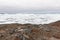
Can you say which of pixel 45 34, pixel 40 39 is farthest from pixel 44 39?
pixel 45 34

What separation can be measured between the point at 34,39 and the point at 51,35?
11.8 feet

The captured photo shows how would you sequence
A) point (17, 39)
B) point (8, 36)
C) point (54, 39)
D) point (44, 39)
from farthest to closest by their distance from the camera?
point (54, 39), point (44, 39), point (8, 36), point (17, 39)

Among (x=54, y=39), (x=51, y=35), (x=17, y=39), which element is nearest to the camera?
(x=17, y=39)

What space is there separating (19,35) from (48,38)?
381cm

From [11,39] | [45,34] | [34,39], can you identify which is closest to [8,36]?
[11,39]

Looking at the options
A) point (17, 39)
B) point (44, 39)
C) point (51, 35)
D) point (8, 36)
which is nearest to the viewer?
point (17, 39)

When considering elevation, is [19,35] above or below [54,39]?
above

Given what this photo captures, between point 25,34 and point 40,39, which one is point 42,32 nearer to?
point 40,39

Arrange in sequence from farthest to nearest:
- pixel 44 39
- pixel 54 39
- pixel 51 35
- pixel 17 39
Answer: pixel 51 35 → pixel 54 39 → pixel 44 39 → pixel 17 39

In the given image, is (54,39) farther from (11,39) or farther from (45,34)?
(11,39)

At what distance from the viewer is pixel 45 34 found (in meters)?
18.1

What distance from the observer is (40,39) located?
16.0 m

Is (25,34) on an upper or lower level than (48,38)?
upper

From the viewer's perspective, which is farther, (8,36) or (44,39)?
(44,39)
